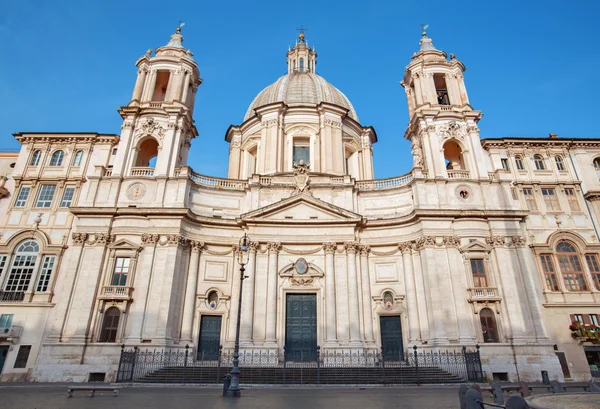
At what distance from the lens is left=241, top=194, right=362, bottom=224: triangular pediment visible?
26.2 metres

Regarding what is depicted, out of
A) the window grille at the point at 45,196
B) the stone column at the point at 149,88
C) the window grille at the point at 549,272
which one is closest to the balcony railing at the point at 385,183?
the window grille at the point at 549,272

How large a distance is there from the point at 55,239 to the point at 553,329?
32.6 m

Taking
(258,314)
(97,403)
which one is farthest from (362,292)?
(97,403)

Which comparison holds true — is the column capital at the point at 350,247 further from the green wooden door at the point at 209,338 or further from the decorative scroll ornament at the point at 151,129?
the decorative scroll ornament at the point at 151,129

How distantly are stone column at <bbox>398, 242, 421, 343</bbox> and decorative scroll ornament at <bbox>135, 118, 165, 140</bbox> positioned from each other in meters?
19.3

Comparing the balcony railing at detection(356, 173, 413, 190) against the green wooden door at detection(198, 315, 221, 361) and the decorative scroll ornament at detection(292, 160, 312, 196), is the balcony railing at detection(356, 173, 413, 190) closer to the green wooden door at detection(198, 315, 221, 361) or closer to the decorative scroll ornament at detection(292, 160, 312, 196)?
the decorative scroll ornament at detection(292, 160, 312, 196)

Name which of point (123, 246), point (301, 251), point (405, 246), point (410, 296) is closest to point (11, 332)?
point (123, 246)

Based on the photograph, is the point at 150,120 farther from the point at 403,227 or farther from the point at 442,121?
the point at 442,121

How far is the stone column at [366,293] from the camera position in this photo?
24.5 meters

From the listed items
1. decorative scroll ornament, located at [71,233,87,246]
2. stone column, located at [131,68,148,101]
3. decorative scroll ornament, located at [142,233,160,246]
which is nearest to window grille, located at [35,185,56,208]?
decorative scroll ornament, located at [71,233,87,246]

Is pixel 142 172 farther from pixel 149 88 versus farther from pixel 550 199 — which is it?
pixel 550 199

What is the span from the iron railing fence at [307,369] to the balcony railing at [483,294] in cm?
338

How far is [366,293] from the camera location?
83.8 feet

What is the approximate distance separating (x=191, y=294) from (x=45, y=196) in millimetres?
12912
